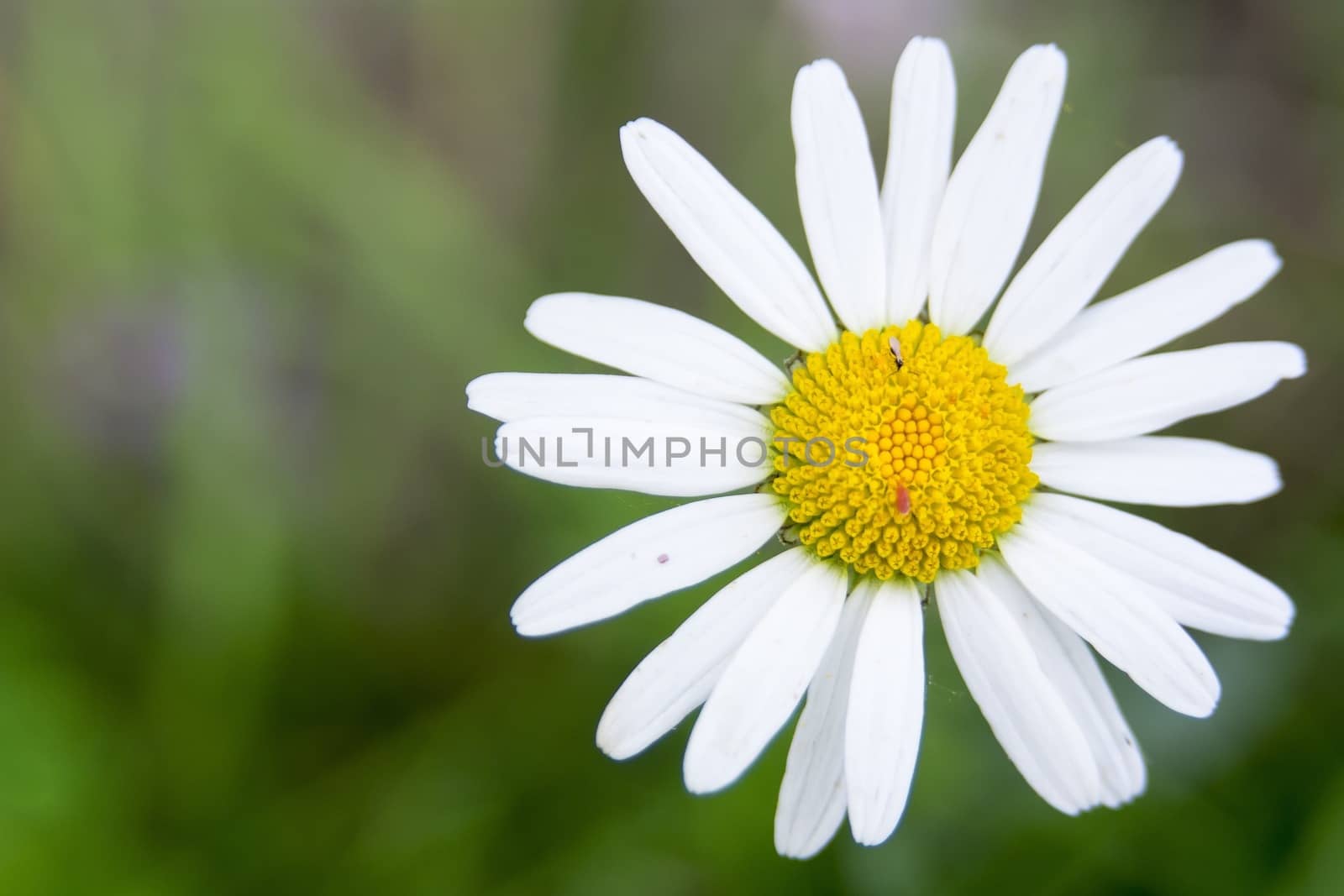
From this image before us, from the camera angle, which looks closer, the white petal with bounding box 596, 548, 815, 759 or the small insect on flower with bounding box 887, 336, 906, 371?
the white petal with bounding box 596, 548, 815, 759

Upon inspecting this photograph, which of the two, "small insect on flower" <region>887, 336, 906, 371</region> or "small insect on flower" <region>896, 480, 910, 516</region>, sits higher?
"small insect on flower" <region>887, 336, 906, 371</region>

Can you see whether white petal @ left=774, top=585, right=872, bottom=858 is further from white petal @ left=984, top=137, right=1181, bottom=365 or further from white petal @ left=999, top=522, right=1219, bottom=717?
white petal @ left=984, top=137, right=1181, bottom=365

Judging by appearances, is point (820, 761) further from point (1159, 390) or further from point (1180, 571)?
point (1159, 390)

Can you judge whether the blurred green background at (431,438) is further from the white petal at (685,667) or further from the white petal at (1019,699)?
the white petal at (1019,699)

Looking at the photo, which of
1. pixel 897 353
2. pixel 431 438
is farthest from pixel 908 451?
pixel 431 438

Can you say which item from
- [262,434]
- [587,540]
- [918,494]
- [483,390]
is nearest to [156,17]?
[262,434]

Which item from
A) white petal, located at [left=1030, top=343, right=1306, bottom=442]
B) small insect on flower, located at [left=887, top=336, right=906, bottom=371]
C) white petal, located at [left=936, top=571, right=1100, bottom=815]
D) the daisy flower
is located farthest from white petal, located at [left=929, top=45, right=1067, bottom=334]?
white petal, located at [left=936, top=571, right=1100, bottom=815]

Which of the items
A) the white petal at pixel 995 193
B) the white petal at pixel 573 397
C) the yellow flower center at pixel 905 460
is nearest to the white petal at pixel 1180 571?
the yellow flower center at pixel 905 460
